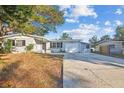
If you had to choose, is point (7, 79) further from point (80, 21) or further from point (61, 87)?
point (80, 21)

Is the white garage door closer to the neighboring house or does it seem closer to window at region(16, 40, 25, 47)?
the neighboring house

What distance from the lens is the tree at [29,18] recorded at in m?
9.50

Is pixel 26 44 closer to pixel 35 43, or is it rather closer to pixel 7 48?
pixel 35 43

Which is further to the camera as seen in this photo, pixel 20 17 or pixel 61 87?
pixel 20 17

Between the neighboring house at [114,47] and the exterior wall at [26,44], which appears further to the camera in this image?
the neighboring house at [114,47]

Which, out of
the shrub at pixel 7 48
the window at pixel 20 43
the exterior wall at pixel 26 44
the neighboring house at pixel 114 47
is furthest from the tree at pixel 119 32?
the shrub at pixel 7 48

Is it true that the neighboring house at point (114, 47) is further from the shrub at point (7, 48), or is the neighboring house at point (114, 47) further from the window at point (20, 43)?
the shrub at point (7, 48)

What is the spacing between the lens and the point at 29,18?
467 inches

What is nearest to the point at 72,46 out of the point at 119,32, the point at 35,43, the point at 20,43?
the point at 35,43

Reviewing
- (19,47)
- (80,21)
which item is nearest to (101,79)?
(80,21)

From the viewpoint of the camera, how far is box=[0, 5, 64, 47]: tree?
9.50 m

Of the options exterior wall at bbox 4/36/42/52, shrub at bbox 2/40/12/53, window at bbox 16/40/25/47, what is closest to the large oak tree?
shrub at bbox 2/40/12/53

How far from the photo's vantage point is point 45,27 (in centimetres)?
2295
